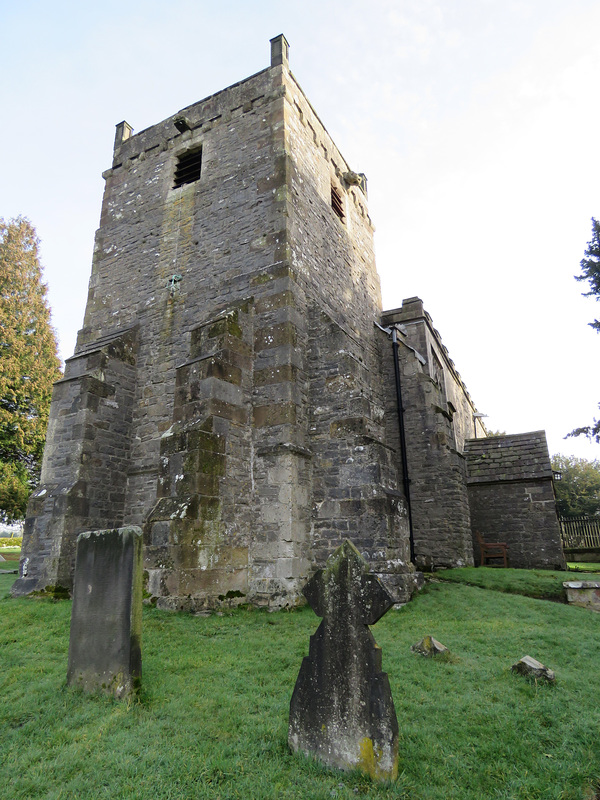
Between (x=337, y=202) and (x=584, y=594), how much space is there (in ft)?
41.1

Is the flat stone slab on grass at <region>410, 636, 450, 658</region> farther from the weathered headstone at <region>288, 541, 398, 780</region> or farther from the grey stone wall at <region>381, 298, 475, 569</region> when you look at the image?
the grey stone wall at <region>381, 298, 475, 569</region>

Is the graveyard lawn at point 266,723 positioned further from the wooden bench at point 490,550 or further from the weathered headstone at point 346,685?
the wooden bench at point 490,550

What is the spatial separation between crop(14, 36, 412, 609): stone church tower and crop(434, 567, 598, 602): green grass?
2590 mm

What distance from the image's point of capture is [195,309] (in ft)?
38.7

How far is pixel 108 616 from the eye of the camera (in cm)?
466

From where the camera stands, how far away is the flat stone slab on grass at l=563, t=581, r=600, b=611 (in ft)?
29.1

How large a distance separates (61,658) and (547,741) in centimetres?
512

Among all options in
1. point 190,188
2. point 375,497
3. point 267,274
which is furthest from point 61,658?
point 190,188

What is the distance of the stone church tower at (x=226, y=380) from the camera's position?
8641 mm

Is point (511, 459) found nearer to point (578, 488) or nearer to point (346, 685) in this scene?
point (346, 685)

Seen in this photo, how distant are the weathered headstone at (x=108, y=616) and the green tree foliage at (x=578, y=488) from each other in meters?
32.6

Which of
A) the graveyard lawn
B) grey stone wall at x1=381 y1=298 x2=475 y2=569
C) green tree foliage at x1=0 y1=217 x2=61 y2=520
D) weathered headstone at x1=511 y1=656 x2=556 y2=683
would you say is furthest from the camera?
green tree foliage at x1=0 y1=217 x2=61 y2=520

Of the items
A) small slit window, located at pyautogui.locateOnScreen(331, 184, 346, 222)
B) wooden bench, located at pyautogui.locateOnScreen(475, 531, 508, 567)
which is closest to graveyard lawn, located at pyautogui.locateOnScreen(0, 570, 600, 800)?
wooden bench, located at pyautogui.locateOnScreen(475, 531, 508, 567)

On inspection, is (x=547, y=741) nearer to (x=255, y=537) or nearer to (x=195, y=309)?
(x=255, y=537)
